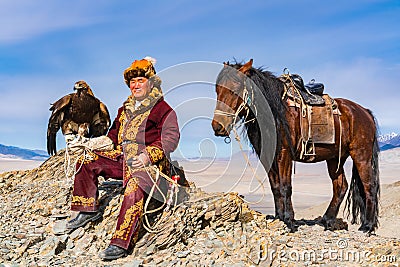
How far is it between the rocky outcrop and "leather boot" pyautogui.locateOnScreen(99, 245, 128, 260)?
0.06 meters

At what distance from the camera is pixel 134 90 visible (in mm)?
5348

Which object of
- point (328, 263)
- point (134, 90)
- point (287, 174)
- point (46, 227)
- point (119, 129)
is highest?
point (134, 90)

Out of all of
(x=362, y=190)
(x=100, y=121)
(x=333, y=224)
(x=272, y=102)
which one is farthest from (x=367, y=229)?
(x=100, y=121)

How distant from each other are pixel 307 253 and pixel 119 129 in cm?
245

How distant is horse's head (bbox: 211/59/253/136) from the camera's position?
18.2 feet

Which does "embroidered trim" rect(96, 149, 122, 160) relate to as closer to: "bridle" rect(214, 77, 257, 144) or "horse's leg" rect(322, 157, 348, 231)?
"bridle" rect(214, 77, 257, 144)

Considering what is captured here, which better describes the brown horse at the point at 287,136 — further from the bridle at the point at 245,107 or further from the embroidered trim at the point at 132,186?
the embroidered trim at the point at 132,186

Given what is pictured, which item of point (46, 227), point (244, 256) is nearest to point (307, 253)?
point (244, 256)

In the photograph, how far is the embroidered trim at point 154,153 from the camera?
5.08 metres

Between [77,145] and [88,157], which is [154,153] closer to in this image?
[88,157]

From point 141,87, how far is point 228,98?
3.37 ft

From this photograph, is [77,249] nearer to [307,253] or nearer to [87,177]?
[87,177]

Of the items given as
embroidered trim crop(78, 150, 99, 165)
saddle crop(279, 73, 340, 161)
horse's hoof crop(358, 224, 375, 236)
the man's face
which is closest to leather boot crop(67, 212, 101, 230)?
embroidered trim crop(78, 150, 99, 165)

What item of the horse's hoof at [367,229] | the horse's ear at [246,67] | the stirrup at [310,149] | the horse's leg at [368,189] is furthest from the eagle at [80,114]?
the horse's hoof at [367,229]
